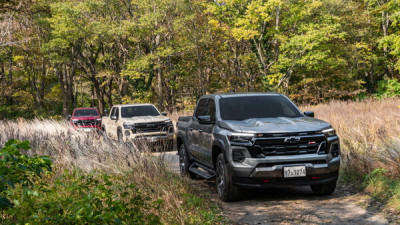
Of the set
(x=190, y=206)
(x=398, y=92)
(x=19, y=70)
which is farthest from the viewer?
(x=19, y=70)

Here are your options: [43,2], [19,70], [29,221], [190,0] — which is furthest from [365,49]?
[29,221]

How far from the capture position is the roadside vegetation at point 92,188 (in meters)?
3.94

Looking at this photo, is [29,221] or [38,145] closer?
[29,221]

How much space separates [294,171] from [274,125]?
33.6 inches

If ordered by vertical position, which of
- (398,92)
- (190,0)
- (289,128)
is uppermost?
(190,0)

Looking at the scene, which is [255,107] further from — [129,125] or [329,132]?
[129,125]

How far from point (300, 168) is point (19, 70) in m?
46.0

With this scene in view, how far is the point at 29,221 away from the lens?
409cm

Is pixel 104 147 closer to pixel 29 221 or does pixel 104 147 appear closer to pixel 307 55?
pixel 29 221

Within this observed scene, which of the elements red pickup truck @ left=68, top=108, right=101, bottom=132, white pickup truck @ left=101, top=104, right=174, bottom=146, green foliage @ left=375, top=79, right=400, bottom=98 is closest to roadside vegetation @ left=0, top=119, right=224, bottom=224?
white pickup truck @ left=101, top=104, right=174, bottom=146

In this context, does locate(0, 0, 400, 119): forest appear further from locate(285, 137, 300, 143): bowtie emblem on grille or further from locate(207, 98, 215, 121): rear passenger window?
locate(285, 137, 300, 143): bowtie emblem on grille

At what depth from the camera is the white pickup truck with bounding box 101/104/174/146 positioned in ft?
51.7

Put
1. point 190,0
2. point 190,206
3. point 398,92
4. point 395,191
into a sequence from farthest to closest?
point 398,92 < point 190,0 < point 395,191 < point 190,206

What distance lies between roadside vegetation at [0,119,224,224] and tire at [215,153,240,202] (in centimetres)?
32
